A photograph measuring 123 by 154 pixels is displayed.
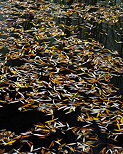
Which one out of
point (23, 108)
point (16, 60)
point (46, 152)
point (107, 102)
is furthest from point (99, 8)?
point (46, 152)

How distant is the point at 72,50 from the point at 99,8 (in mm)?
3232

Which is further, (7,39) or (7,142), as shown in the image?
(7,39)

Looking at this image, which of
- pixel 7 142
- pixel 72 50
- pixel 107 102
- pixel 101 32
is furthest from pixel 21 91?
pixel 101 32

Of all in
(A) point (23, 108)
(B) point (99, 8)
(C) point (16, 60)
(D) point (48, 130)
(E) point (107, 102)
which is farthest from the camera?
(B) point (99, 8)

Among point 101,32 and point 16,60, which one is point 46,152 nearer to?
point 16,60

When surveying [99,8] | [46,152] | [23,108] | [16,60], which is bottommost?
[46,152]

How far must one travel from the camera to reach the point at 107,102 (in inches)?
134

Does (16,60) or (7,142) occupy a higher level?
(16,60)

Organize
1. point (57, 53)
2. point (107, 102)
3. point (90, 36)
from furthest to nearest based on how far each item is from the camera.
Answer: point (90, 36), point (57, 53), point (107, 102)

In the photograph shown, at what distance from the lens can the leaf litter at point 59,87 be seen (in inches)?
108

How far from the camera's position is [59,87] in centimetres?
366

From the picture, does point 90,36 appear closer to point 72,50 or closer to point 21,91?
point 72,50

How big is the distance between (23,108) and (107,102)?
120 centimetres

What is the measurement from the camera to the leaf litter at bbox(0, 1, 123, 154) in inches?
→ 108
